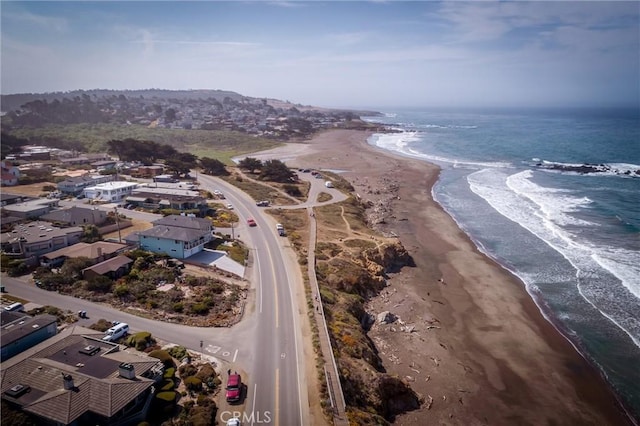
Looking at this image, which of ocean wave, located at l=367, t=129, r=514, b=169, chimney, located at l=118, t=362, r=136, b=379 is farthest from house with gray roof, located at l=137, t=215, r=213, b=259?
ocean wave, located at l=367, t=129, r=514, b=169

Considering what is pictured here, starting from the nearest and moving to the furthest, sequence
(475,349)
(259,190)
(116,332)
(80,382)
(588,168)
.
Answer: (80,382)
(116,332)
(475,349)
(259,190)
(588,168)

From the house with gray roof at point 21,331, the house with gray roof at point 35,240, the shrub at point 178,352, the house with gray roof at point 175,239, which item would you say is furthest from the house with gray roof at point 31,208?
the shrub at point 178,352

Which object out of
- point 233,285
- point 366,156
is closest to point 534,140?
point 366,156

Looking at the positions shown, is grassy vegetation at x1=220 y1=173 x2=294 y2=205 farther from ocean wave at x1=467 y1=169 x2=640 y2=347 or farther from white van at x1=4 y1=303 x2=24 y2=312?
white van at x1=4 y1=303 x2=24 y2=312

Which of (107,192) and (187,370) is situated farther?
(107,192)

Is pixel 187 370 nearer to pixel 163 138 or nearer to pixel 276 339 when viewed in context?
pixel 276 339

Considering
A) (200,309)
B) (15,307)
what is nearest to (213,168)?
(15,307)
